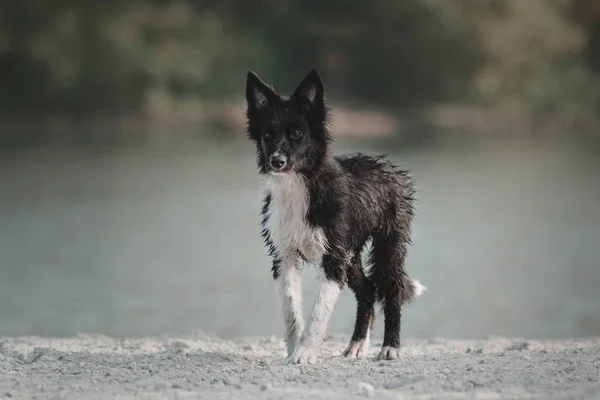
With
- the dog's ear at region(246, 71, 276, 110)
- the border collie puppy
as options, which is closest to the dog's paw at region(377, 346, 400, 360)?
the border collie puppy

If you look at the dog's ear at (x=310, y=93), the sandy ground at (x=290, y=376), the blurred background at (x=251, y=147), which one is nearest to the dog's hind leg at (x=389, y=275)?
the sandy ground at (x=290, y=376)

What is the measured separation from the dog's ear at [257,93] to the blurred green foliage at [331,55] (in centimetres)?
2618

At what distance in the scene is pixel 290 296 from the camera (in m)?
7.16

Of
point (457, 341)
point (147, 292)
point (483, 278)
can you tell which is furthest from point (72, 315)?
point (483, 278)

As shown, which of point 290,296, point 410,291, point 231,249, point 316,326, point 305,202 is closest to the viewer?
point 316,326

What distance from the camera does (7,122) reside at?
3503 cm

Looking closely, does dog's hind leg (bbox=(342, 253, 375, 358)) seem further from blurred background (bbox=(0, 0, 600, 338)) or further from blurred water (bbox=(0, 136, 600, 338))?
blurred background (bbox=(0, 0, 600, 338))

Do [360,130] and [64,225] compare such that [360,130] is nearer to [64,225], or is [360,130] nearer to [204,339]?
[64,225]

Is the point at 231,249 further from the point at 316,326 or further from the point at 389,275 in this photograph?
the point at 316,326

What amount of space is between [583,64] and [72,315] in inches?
953

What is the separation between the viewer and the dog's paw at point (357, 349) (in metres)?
7.60

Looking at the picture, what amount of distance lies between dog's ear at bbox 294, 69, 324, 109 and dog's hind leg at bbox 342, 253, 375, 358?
1.18 m

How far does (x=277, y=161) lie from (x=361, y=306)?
144 cm

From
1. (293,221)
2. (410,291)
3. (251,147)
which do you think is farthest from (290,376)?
(251,147)
